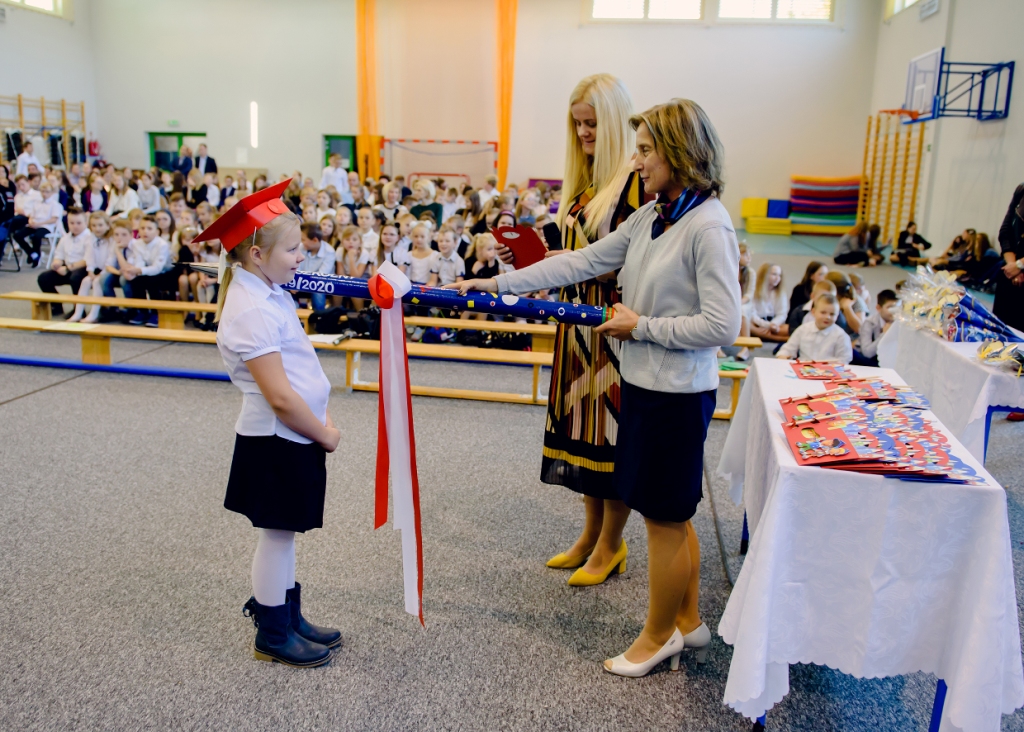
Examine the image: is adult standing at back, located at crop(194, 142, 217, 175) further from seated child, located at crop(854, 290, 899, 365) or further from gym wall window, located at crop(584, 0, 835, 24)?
seated child, located at crop(854, 290, 899, 365)

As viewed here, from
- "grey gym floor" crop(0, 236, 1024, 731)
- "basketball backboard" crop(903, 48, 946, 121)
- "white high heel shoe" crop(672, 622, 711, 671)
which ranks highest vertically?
"basketball backboard" crop(903, 48, 946, 121)

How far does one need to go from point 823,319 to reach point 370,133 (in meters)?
12.9

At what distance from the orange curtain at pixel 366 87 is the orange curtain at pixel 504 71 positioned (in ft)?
7.59

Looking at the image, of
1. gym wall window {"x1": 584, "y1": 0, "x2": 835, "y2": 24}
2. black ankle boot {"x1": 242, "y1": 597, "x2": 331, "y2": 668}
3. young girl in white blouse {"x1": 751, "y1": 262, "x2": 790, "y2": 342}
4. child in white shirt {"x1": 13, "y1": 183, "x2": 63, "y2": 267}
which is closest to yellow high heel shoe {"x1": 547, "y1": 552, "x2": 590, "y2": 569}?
black ankle boot {"x1": 242, "y1": 597, "x2": 331, "y2": 668}

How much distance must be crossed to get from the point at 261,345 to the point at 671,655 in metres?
1.25

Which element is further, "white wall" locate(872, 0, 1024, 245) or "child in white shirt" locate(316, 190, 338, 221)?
"white wall" locate(872, 0, 1024, 245)

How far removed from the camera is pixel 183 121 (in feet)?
52.2

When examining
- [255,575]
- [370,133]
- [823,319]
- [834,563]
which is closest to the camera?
[834,563]

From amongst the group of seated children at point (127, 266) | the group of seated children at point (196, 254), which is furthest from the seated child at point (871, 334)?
the group of seated children at point (127, 266)

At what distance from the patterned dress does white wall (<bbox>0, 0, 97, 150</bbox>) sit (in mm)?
15197

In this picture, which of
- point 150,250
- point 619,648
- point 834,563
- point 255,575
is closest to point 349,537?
point 255,575

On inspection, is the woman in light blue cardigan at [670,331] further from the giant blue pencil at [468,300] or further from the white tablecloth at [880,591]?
the white tablecloth at [880,591]

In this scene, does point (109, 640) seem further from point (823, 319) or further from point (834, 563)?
point (823, 319)

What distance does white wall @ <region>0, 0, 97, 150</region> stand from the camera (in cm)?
1402
